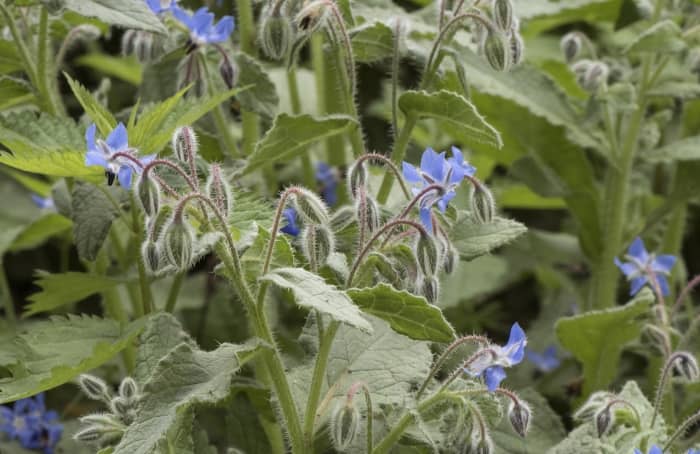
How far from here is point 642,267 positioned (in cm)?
222

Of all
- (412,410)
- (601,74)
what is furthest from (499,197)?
(412,410)

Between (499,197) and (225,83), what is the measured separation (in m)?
1.03

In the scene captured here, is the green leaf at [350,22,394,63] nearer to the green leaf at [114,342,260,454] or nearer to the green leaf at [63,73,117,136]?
the green leaf at [63,73,117,136]

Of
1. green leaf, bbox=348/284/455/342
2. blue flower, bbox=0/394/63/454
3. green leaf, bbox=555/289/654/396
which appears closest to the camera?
green leaf, bbox=348/284/455/342

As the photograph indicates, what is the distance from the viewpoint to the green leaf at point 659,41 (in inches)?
86.1

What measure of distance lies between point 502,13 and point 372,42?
25cm

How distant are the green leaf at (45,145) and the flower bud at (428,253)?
49 centimetres

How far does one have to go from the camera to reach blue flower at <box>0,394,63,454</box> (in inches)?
84.0

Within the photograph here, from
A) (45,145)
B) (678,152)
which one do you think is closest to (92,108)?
(45,145)

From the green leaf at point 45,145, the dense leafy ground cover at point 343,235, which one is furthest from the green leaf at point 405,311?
the green leaf at point 45,145

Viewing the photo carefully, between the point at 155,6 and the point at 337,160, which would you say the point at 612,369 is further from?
the point at 155,6

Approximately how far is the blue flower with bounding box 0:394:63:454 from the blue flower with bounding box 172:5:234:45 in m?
0.79

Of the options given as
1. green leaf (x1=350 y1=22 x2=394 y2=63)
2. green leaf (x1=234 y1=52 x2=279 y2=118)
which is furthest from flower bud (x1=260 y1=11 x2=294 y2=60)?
green leaf (x1=234 y1=52 x2=279 y2=118)

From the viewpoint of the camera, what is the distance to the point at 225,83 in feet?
6.61
